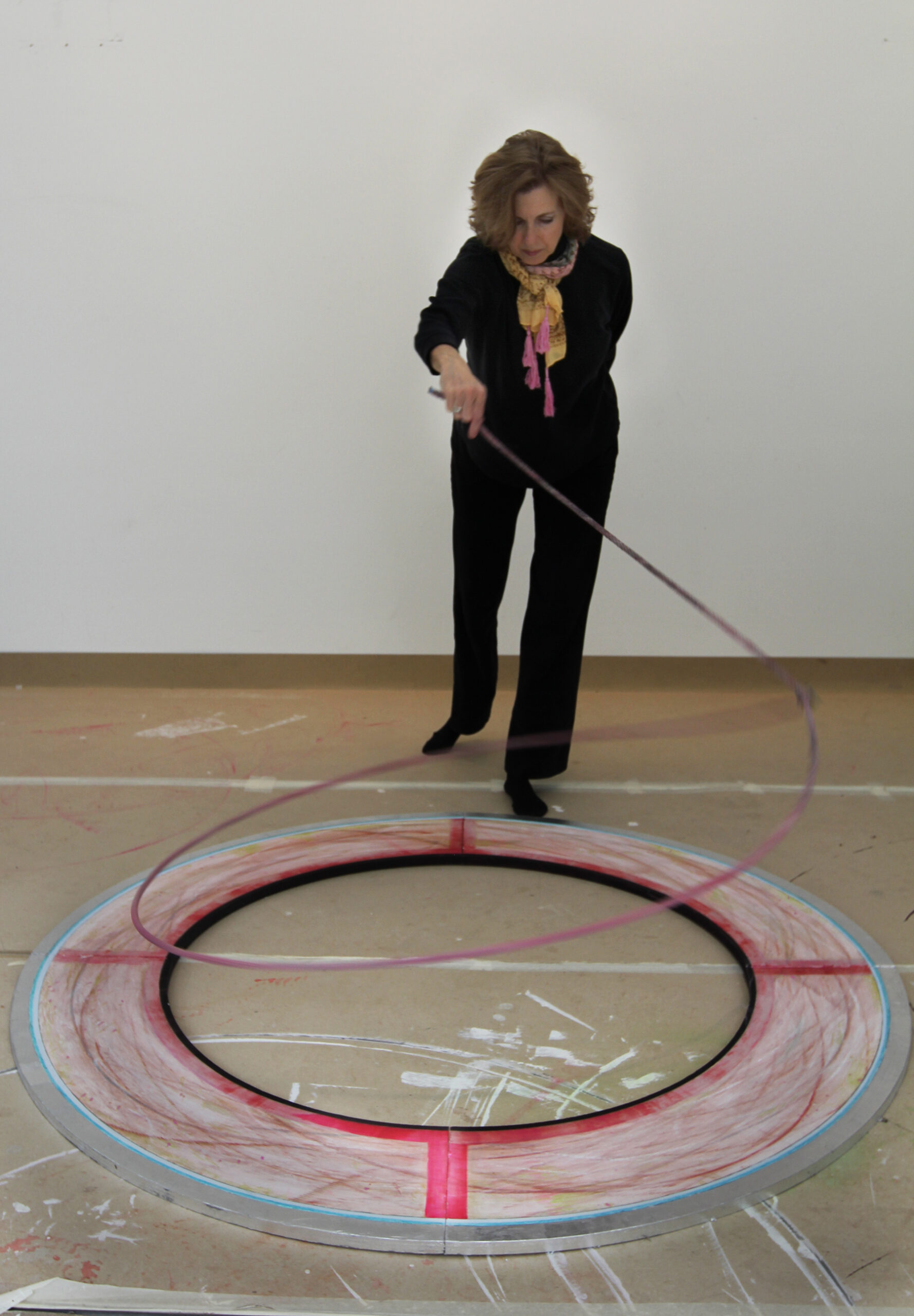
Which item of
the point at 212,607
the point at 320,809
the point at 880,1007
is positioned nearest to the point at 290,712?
the point at 212,607

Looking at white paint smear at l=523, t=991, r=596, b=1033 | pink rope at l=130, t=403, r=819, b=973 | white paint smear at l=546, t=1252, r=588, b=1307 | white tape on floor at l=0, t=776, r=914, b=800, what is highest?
pink rope at l=130, t=403, r=819, b=973

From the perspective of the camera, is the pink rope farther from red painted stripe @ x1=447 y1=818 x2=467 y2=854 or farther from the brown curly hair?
the brown curly hair

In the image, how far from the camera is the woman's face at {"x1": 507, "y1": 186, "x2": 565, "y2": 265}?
2354 millimetres

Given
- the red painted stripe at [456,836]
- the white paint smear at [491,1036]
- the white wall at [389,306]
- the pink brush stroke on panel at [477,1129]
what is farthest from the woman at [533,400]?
the white wall at [389,306]

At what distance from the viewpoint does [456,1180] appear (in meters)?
1.53

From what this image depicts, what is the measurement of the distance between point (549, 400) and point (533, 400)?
0.13ft

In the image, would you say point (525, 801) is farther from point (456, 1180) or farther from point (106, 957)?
point (456, 1180)

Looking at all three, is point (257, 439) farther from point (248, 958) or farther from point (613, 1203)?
point (613, 1203)

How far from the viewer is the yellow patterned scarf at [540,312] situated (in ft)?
8.02

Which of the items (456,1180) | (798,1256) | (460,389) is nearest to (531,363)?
(460,389)

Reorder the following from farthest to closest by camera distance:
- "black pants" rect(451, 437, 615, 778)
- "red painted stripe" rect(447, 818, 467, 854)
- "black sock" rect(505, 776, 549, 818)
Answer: "black sock" rect(505, 776, 549, 818) < "black pants" rect(451, 437, 615, 778) < "red painted stripe" rect(447, 818, 467, 854)

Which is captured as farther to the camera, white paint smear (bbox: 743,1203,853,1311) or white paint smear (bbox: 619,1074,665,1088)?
white paint smear (bbox: 619,1074,665,1088)

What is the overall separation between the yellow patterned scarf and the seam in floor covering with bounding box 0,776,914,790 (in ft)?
3.64

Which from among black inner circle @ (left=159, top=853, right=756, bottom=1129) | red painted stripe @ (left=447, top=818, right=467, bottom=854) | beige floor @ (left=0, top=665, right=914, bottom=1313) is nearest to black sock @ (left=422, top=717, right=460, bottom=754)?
beige floor @ (left=0, top=665, right=914, bottom=1313)
